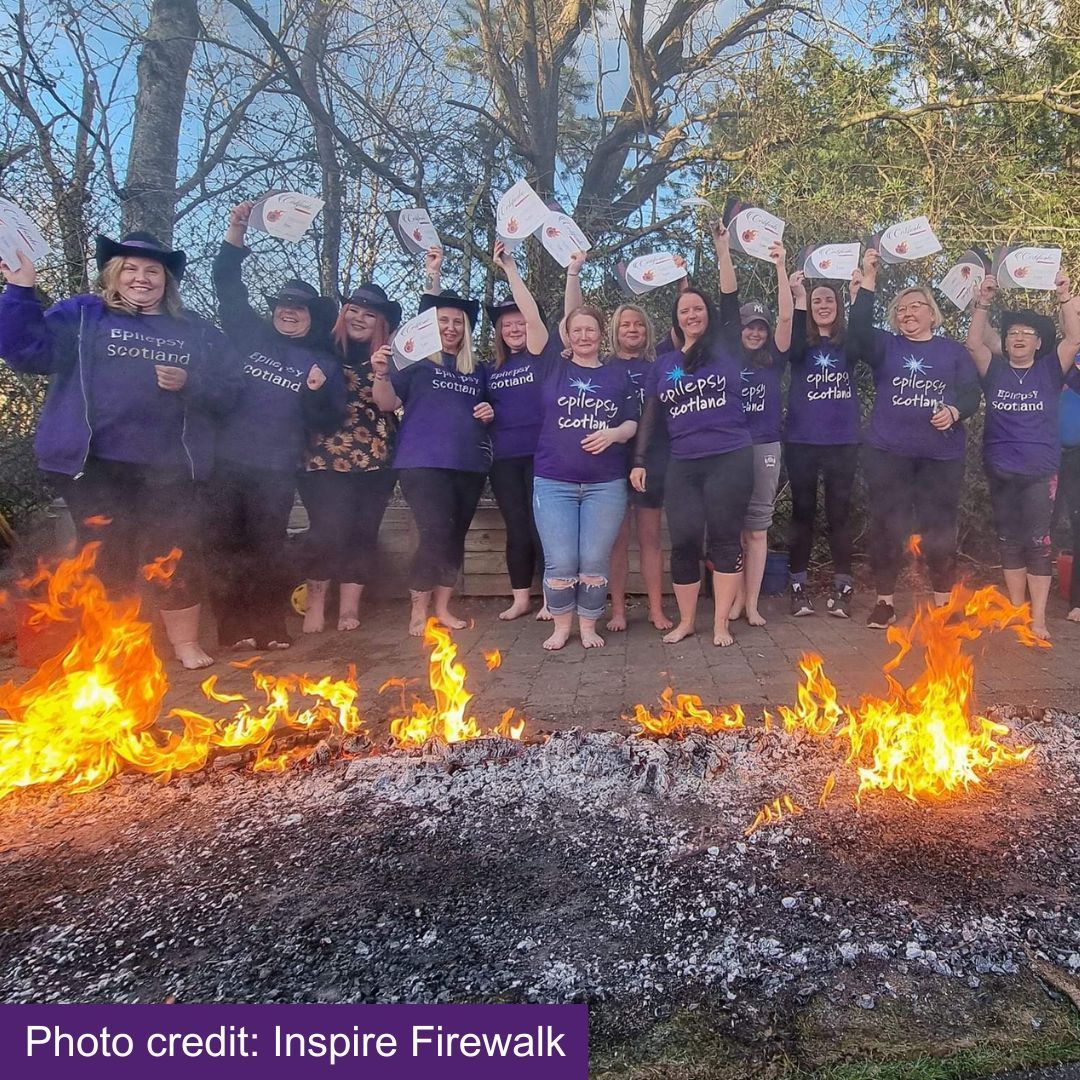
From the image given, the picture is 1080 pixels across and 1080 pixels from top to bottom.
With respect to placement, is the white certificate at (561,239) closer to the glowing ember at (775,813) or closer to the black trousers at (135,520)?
the black trousers at (135,520)

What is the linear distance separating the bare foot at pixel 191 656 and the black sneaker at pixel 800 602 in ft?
12.0

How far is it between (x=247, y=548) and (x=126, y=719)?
1729mm

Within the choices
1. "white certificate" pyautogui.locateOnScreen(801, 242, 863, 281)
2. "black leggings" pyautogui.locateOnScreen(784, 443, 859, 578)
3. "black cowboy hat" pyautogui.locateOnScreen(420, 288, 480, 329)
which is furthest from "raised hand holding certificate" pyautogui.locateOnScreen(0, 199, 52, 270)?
"black leggings" pyautogui.locateOnScreen(784, 443, 859, 578)

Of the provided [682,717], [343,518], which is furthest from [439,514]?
[682,717]

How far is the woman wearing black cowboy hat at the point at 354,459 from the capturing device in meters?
4.40

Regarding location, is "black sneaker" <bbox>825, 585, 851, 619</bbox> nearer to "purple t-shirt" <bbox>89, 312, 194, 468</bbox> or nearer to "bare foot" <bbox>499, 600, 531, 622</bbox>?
"bare foot" <bbox>499, 600, 531, 622</bbox>

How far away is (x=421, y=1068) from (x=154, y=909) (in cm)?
82

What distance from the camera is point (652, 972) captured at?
4.91 feet

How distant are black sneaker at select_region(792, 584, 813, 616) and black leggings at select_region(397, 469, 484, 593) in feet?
7.43

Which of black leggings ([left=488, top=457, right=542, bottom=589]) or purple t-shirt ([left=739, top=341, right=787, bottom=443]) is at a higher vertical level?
purple t-shirt ([left=739, top=341, right=787, bottom=443])

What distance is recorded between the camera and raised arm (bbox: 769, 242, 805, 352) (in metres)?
4.18

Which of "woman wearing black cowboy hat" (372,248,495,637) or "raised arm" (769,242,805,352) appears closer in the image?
"raised arm" (769,242,805,352)

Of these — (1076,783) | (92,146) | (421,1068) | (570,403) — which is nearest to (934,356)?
(570,403)
